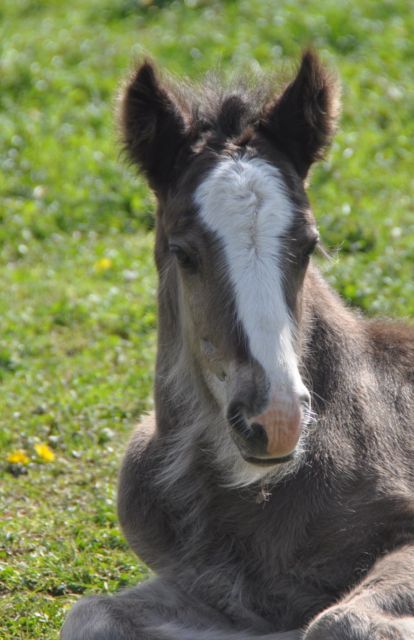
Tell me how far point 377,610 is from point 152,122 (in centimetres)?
217

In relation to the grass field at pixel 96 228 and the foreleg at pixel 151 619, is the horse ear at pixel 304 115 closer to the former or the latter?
the grass field at pixel 96 228

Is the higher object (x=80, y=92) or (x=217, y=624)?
(x=217, y=624)

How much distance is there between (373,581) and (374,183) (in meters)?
5.84

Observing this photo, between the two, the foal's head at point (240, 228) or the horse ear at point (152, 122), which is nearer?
the foal's head at point (240, 228)

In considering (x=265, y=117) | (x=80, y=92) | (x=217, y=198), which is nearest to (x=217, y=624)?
(x=217, y=198)

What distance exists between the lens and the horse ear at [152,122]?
5078 millimetres

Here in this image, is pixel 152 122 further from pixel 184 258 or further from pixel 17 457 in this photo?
pixel 17 457

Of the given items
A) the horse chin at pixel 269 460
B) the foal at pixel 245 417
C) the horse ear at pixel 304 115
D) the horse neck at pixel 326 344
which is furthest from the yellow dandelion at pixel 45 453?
the horse chin at pixel 269 460

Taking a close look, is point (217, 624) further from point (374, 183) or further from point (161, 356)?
point (374, 183)

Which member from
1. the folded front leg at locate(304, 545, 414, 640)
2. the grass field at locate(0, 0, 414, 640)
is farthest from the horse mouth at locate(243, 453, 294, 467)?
the grass field at locate(0, 0, 414, 640)

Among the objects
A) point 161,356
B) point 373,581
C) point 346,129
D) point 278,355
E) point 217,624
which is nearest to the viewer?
point 278,355

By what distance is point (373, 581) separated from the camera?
4637mm

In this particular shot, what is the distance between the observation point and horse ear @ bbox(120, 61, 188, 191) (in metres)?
5.08

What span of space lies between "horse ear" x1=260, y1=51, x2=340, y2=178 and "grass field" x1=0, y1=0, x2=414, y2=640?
0.70 meters
